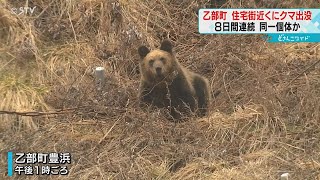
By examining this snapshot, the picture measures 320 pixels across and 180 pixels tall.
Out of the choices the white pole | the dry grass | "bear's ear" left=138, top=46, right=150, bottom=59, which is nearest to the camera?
the dry grass

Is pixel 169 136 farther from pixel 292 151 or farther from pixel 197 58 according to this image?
pixel 197 58

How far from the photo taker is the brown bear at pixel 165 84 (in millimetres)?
6133

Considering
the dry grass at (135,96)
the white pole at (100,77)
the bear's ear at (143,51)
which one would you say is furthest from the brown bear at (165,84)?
the white pole at (100,77)

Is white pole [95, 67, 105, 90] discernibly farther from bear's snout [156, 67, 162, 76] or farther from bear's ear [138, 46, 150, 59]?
bear's snout [156, 67, 162, 76]

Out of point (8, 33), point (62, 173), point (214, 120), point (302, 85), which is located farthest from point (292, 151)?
point (8, 33)

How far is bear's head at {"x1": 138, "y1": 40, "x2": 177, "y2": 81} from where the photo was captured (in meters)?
6.16

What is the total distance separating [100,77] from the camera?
6.48m

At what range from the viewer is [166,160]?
16.8 feet

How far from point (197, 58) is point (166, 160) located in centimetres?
238

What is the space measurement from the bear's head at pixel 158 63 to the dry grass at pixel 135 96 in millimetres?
379

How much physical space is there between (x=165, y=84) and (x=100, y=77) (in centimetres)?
82

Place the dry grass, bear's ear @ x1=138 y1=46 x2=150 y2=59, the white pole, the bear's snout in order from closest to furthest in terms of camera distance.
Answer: the dry grass
the bear's snout
bear's ear @ x1=138 y1=46 x2=150 y2=59
the white pole

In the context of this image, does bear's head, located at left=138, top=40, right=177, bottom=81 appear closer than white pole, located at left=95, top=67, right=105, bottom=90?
Yes

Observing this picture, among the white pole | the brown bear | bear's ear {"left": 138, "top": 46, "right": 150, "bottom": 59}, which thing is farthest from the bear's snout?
the white pole
